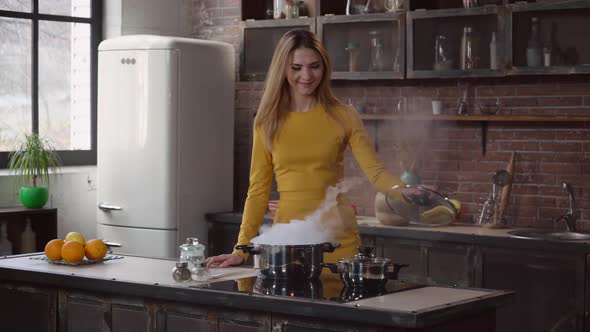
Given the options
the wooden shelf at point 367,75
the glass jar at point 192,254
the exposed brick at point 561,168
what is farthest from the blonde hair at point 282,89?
the exposed brick at point 561,168

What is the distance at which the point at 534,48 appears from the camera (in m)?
5.52

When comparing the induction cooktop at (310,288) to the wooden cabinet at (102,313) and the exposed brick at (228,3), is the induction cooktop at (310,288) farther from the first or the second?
the exposed brick at (228,3)

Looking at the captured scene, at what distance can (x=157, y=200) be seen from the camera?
6.36 meters

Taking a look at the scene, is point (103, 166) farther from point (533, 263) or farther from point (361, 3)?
point (533, 263)

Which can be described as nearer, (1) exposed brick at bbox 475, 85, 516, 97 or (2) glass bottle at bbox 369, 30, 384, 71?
(1) exposed brick at bbox 475, 85, 516, 97

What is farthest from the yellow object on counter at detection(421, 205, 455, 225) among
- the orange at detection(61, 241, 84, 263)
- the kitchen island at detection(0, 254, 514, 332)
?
the orange at detection(61, 241, 84, 263)

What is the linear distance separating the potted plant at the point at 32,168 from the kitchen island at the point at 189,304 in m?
1.95

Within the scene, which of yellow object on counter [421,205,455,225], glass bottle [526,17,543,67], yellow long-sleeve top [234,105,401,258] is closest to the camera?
yellow long-sleeve top [234,105,401,258]

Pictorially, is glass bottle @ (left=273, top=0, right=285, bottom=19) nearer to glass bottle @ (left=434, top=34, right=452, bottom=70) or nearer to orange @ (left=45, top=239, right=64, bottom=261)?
glass bottle @ (left=434, top=34, right=452, bottom=70)

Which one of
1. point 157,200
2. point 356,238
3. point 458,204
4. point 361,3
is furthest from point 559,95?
point 157,200

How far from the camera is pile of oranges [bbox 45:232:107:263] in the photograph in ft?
13.1

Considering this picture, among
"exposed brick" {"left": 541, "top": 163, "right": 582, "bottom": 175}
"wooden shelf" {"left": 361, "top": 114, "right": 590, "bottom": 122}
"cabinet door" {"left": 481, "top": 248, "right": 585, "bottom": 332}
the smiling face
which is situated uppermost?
the smiling face

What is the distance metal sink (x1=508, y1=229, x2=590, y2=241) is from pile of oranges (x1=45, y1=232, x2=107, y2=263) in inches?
91.0

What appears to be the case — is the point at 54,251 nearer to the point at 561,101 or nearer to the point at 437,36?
the point at 437,36
